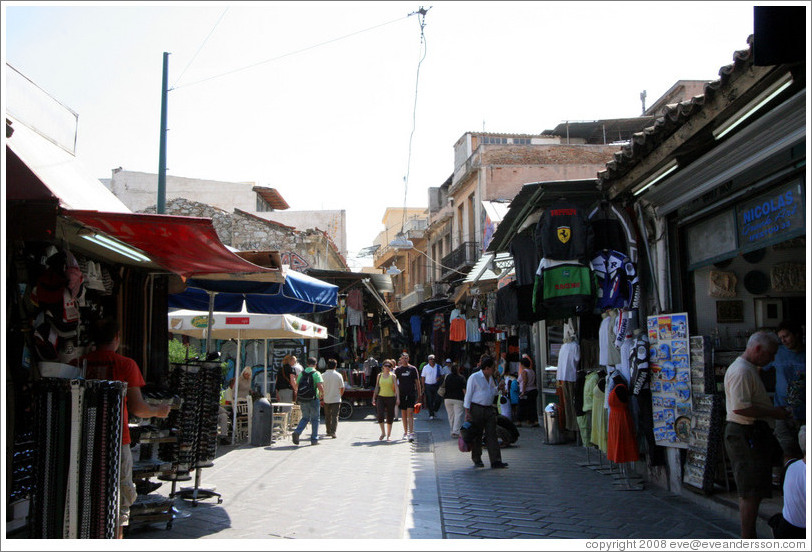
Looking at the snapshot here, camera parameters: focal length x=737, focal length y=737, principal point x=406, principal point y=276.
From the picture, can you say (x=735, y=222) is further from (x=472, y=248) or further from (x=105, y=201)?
(x=472, y=248)

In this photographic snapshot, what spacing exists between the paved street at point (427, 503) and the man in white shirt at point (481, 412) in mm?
323

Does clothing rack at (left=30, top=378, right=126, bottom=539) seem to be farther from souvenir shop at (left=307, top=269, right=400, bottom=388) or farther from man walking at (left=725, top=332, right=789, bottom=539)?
souvenir shop at (left=307, top=269, right=400, bottom=388)

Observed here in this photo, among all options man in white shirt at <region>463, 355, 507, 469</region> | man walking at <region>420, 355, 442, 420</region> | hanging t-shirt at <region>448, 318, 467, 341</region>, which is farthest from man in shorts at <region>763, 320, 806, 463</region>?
hanging t-shirt at <region>448, 318, 467, 341</region>

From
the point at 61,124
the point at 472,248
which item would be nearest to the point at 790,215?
the point at 61,124

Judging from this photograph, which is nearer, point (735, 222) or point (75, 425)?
point (75, 425)

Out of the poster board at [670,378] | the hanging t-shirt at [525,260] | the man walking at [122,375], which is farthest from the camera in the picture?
the hanging t-shirt at [525,260]

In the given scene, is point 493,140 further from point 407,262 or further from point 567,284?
point 567,284

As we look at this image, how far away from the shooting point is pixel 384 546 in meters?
5.39

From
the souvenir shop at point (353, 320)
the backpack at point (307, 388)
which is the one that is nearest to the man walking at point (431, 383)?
the souvenir shop at point (353, 320)

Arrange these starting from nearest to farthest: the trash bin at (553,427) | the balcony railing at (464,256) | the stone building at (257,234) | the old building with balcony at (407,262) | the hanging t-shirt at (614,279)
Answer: the hanging t-shirt at (614,279)
the trash bin at (553,427)
the stone building at (257,234)
the balcony railing at (464,256)
the old building with balcony at (407,262)

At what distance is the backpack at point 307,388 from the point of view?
14.7m

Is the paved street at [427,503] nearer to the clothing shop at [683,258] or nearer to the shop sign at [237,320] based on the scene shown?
the clothing shop at [683,258]

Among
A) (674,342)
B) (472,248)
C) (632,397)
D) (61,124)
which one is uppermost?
(472,248)

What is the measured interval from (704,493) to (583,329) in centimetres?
494
